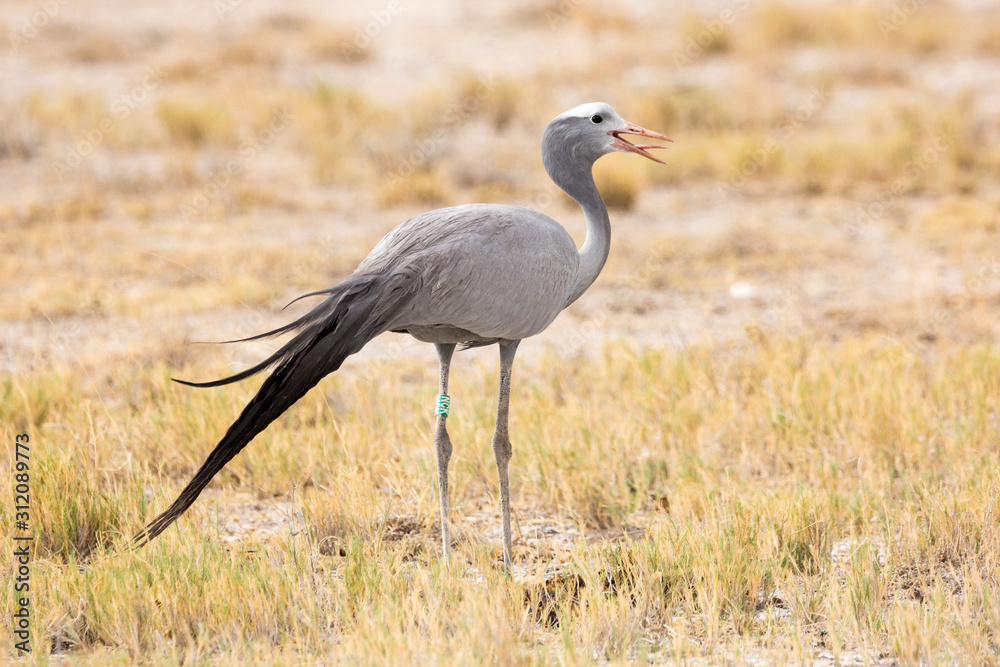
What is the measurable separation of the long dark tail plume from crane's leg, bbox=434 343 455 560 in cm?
62

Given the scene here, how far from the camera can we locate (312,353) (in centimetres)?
370

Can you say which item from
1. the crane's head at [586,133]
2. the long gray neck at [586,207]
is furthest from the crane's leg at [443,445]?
the crane's head at [586,133]

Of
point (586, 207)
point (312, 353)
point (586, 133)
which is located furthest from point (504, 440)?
point (586, 133)

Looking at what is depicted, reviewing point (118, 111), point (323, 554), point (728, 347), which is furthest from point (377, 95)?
point (323, 554)

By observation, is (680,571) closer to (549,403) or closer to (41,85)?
(549,403)

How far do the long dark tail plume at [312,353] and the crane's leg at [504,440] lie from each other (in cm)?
70

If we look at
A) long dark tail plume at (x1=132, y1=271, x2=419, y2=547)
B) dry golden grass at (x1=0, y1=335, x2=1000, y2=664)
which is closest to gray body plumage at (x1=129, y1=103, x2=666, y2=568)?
long dark tail plume at (x1=132, y1=271, x2=419, y2=547)

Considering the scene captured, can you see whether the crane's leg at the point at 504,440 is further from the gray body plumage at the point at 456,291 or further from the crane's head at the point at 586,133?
the crane's head at the point at 586,133

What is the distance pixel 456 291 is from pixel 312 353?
0.59 m

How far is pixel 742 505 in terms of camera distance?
177 inches

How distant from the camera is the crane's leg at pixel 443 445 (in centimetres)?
439

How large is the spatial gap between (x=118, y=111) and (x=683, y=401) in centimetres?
1033

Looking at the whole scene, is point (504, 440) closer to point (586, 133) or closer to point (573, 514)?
point (573, 514)

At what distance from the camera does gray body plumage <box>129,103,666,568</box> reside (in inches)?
145
